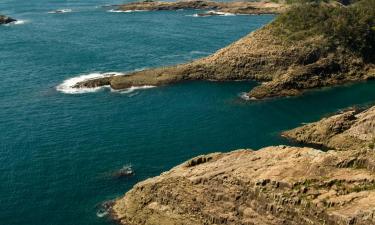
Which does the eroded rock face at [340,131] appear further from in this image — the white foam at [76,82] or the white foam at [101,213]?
the white foam at [76,82]

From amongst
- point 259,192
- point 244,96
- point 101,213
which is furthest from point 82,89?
point 259,192

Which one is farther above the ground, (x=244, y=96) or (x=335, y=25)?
(x=335, y=25)

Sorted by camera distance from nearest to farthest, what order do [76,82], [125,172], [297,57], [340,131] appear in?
[125,172]
[340,131]
[297,57]
[76,82]

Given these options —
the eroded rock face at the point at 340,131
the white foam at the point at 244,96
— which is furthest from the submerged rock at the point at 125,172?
the white foam at the point at 244,96

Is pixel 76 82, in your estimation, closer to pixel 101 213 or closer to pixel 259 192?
pixel 101 213

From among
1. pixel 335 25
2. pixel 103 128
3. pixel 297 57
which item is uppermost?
pixel 335 25

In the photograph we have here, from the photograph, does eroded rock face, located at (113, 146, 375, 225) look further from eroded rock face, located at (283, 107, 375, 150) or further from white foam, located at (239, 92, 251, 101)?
white foam, located at (239, 92, 251, 101)

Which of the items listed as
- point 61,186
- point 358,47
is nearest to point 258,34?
point 358,47

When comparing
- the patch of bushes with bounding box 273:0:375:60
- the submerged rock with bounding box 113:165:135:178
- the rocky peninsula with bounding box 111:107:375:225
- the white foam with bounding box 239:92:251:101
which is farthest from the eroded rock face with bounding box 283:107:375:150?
the patch of bushes with bounding box 273:0:375:60
